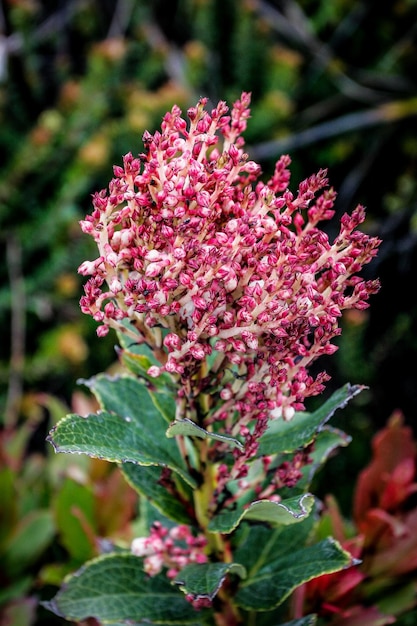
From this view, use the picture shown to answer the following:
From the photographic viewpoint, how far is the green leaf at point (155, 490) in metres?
0.72

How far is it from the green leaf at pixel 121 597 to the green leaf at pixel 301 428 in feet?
0.73

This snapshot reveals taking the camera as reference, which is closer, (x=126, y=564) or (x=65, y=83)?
(x=126, y=564)

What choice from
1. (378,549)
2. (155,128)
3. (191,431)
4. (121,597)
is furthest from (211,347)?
(155,128)

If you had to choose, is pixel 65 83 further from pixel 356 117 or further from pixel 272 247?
pixel 272 247

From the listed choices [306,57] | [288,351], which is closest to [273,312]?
[288,351]

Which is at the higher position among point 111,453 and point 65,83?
point 65,83

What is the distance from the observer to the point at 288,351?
1.98 ft

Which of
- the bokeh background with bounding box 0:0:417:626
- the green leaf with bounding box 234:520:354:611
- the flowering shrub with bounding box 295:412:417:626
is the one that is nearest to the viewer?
the green leaf with bounding box 234:520:354:611

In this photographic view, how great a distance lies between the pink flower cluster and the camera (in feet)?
2.33

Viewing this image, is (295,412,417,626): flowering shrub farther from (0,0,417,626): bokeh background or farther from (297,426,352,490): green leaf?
(0,0,417,626): bokeh background

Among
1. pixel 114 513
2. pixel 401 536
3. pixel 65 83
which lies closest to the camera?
pixel 401 536

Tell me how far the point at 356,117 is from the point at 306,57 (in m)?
0.42

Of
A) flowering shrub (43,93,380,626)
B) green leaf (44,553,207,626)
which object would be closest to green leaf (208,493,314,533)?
flowering shrub (43,93,380,626)

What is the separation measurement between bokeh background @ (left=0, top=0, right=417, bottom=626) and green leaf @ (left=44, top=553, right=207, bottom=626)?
1.37 ft
